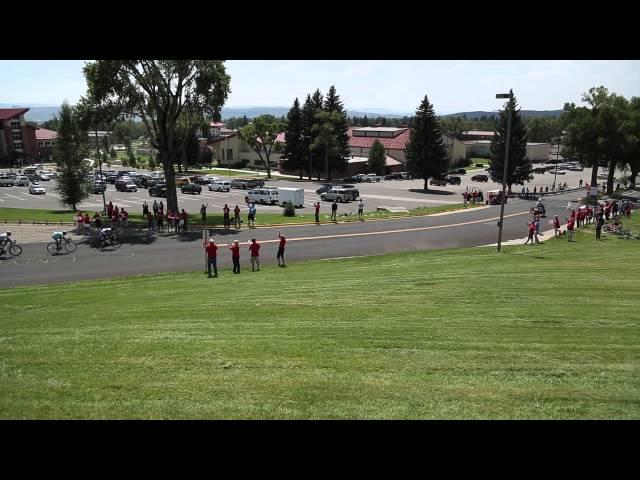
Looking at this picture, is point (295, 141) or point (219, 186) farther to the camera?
point (295, 141)

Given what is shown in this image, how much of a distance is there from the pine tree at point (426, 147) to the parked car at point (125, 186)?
35.9m

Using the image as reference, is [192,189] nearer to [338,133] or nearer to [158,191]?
[158,191]

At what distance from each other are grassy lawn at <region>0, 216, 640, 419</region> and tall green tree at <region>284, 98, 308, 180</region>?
63965mm

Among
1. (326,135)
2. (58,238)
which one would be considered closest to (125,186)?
(326,135)

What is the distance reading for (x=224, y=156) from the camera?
105812 millimetres

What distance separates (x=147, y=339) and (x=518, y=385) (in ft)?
22.8

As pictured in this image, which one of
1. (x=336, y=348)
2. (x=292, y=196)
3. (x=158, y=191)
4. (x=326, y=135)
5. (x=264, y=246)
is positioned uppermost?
(x=326, y=135)

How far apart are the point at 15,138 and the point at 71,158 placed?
79.7m

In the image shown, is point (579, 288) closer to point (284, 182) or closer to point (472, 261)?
point (472, 261)

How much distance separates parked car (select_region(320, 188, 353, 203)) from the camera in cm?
5384

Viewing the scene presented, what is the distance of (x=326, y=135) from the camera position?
7700cm

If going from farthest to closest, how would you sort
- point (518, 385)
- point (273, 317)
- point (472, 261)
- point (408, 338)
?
point (472, 261) < point (273, 317) < point (408, 338) < point (518, 385)
